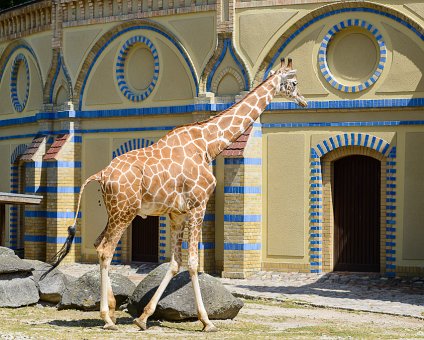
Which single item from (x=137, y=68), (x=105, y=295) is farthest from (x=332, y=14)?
(x=105, y=295)

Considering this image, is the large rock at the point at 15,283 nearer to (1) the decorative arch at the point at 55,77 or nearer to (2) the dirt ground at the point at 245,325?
(2) the dirt ground at the point at 245,325

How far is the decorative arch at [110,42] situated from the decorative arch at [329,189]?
12.1 feet

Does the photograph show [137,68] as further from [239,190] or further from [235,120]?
[235,120]

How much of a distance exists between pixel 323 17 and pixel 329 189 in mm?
4020

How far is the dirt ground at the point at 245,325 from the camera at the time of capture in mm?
13227

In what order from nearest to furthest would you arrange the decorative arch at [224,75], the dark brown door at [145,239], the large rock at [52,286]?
the large rock at [52,286] < the decorative arch at [224,75] < the dark brown door at [145,239]

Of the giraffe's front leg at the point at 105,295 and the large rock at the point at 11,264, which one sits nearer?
the giraffe's front leg at the point at 105,295

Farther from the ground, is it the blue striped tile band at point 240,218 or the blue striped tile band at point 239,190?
the blue striped tile band at point 239,190

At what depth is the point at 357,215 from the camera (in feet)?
70.9

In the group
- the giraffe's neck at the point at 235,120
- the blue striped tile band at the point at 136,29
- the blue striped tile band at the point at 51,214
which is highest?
the blue striped tile band at the point at 136,29

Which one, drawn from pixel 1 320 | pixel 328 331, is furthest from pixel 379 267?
pixel 1 320

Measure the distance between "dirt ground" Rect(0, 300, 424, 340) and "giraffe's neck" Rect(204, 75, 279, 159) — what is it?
9.01ft

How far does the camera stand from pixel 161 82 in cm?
2370

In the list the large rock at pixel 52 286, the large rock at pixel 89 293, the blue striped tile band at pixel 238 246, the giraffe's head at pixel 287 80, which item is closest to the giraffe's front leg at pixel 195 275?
the large rock at pixel 89 293
